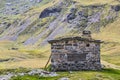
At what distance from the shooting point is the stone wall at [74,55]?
35969mm

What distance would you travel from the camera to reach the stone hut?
35938 mm

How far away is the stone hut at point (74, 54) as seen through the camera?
35938 millimetres

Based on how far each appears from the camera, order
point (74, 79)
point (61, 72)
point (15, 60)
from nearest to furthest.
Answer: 1. point (74, 79)
2. point (61, 72)
3. point (15, 60)

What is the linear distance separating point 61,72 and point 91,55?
3.53 m

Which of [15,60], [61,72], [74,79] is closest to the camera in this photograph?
[74,79]

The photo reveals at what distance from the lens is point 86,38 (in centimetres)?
3612

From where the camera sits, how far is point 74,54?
36.1 metres

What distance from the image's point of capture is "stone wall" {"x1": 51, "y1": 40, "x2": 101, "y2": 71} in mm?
35969

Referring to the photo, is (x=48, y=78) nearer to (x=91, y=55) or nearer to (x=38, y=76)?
(x=38, y=76)

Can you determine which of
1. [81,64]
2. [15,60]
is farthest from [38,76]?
[15,60]

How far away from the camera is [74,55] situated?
1419 inches

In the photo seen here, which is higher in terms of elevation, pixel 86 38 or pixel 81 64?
pixel 86 38

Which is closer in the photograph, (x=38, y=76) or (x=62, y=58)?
(x=38, y=76)

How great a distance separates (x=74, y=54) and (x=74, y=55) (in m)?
0.09
